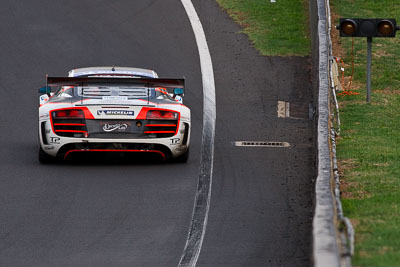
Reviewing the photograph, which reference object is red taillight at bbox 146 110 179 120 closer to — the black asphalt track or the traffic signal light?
the black asphalt track

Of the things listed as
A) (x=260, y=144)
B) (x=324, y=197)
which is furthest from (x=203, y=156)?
(x=324, y=197)

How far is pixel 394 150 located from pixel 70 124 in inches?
183

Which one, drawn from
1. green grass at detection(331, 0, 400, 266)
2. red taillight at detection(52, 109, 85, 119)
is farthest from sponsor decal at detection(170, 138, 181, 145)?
green grass at detection(331, 0, 400, 266)

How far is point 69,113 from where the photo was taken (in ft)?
46.0

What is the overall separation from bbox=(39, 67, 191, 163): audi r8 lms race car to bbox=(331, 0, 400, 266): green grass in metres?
2.34

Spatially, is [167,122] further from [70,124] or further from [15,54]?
[15,54]

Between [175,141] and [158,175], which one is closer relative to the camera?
[158,175]

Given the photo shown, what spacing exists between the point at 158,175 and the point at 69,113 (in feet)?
4.73

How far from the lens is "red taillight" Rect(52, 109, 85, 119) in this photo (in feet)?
45.9

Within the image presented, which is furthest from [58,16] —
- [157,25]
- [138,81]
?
[138,81]

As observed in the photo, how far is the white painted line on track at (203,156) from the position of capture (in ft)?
35.7

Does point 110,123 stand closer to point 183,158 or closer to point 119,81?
point 119,81

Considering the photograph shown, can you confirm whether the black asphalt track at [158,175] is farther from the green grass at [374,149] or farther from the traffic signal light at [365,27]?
the traffic signal light at [365,27]

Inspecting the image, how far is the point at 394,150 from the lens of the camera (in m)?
15.1
